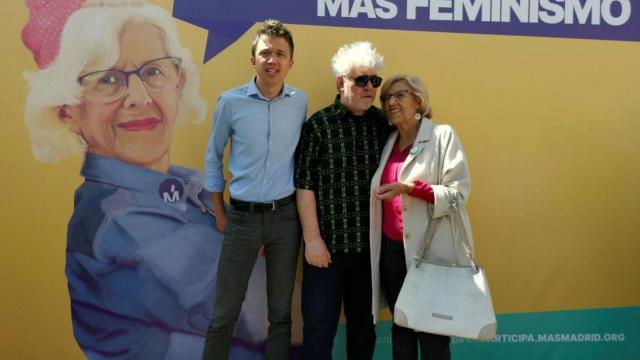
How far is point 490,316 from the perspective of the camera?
2424mm

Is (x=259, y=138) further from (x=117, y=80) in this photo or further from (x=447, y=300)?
(x=447, y=300)

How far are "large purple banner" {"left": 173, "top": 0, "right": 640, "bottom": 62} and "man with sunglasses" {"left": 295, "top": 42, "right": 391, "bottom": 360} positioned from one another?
518mm

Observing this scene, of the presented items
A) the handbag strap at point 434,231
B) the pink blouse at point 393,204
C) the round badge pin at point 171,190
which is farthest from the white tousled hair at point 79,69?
the handbag strap at point 434,231

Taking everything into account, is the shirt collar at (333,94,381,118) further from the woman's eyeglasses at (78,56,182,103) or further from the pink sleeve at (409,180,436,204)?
the woman's eyeglasses at (78,56,182,103)

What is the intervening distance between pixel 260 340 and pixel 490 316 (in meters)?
1.46

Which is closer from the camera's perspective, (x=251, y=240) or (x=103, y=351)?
(x=251, y=240)

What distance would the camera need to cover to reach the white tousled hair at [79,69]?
3.10m

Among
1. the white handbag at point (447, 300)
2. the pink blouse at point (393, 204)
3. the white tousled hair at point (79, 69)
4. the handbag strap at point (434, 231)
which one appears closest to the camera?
the white handbag at point (447, 300)

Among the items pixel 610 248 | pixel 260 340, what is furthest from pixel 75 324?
pixel 610 248

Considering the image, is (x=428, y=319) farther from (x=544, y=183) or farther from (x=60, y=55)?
(x=60, y=55)

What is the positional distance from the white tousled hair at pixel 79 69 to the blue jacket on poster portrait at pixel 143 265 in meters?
0.25

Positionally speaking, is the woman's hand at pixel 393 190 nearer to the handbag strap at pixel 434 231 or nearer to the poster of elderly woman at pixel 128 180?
the handbag strap at pixel 434 231

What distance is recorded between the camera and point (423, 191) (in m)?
2.48

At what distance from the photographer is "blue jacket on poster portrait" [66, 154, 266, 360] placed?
3191 millimetres
